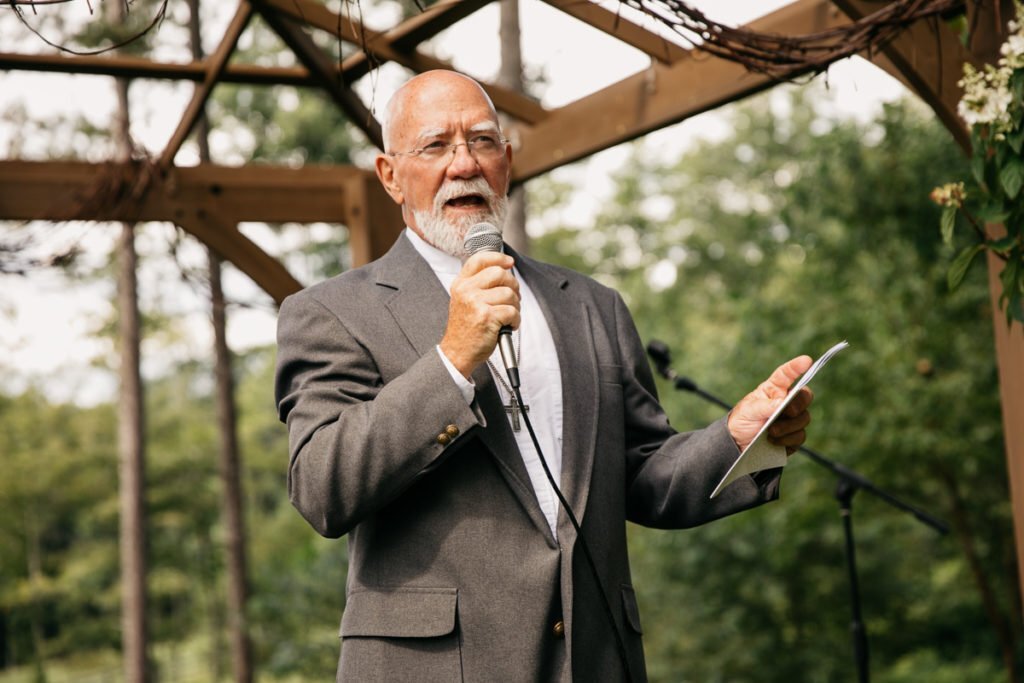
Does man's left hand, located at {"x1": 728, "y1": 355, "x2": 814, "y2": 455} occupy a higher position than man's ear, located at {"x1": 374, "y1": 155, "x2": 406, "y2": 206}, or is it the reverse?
man's ear, located at {"x1": 374, "y1": 155, "x2": 406, "y2": 206}

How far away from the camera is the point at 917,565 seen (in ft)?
41.5

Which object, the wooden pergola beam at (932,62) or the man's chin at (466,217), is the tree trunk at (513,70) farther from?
the man's chin at (466,217)

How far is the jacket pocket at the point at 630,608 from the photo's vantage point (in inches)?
75.7

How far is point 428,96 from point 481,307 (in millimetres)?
552

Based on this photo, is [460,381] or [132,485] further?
[132,485]

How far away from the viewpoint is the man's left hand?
5.94 ft

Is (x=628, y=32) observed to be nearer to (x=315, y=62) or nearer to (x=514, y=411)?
(x=315, y=62)

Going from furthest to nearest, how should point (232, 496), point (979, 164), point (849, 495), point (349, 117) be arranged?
point (232, 496) → point (849, 495) → point (349, 117) → point (979, 164)

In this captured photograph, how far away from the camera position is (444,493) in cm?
180

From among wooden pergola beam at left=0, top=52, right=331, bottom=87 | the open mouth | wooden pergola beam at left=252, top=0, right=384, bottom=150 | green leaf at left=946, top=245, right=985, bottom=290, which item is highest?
wooden pergola beam at left=0, top=52, right=331, bottom=87

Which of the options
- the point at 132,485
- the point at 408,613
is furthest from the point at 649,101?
the point at 132,485

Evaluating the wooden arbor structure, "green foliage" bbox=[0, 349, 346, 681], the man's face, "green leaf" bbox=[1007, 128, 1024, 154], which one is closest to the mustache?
the man's face

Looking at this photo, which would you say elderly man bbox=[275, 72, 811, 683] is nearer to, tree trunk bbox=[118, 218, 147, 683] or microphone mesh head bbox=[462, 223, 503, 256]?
microphone mesh head bbox=[462, 223, 503, 256]

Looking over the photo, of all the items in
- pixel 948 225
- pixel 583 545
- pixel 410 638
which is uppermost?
pixel 948 225
